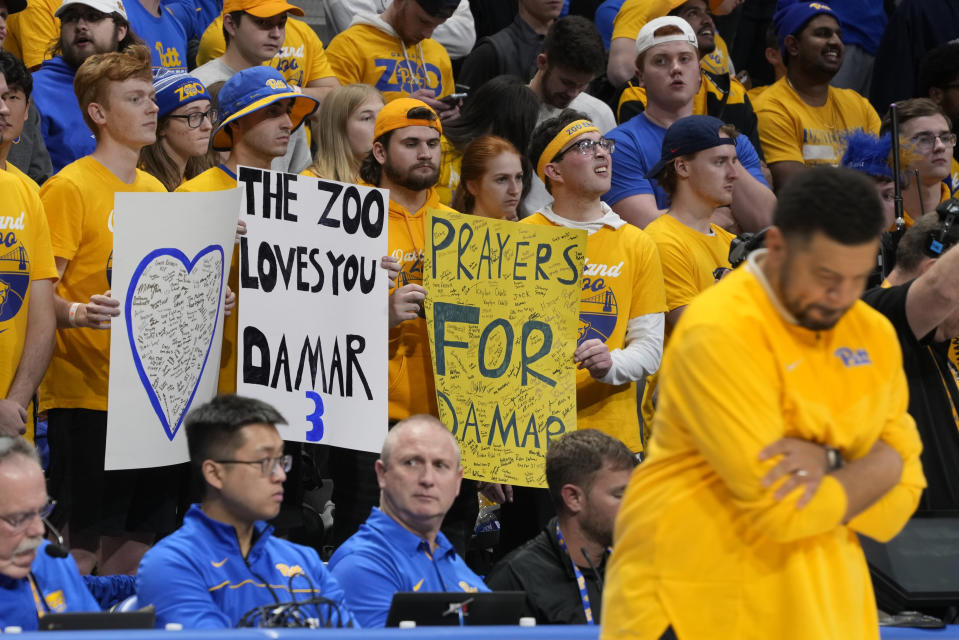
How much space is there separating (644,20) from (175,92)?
3.91 m

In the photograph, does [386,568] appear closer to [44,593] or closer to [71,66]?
[44,593]

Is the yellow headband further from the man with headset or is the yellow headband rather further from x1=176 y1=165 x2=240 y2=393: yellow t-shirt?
the man with headset

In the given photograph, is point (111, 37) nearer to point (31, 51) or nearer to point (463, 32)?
point (31, 51)

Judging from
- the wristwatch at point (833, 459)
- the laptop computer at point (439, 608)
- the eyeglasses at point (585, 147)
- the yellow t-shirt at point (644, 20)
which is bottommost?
the laptop computer at point (439, 608)

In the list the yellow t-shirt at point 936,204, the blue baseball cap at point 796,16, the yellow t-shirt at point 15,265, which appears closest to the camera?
the yellow t-shirt at point 15,265

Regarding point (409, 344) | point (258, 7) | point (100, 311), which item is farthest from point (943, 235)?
point (258, 7)

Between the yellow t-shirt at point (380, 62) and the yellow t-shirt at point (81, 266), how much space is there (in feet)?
9.86

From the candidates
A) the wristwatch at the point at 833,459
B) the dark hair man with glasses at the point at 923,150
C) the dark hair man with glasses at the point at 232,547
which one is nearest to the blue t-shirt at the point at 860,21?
the dark hair man with glasses at the point at 923,150

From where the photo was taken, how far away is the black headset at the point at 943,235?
16.9 ft

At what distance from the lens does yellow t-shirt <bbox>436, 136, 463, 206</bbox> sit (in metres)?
7.66

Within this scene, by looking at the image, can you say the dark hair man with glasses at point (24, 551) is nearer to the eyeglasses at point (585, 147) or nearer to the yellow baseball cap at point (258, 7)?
the eyeglasses at point (585, 147)

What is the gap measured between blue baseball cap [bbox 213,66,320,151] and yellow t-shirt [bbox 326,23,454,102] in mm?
2283

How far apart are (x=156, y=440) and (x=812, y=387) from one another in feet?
9.98

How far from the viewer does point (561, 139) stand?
646 centimetres
